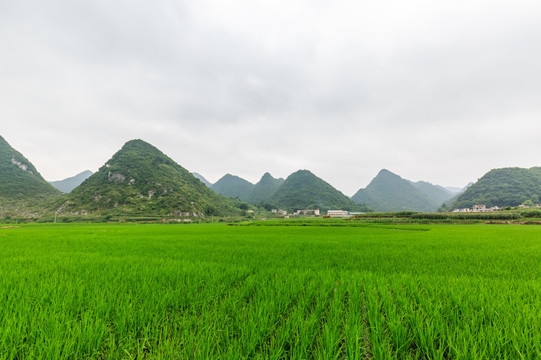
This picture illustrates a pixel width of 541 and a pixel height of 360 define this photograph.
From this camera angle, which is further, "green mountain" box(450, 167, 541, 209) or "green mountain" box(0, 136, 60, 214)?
"green mountain" box(450, 167, 541, 209)

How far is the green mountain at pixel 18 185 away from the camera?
79750 millimetres

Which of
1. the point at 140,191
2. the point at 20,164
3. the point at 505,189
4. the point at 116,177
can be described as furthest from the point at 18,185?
the point at 505,189

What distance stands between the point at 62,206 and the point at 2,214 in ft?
45.9

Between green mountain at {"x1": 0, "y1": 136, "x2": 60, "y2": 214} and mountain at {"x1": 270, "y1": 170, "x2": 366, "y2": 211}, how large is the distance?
402 feet

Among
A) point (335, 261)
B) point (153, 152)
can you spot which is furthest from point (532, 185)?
point (153, 152)

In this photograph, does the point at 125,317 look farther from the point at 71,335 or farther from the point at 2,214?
the point at 2,214

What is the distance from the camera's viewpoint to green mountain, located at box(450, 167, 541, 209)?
10031cm

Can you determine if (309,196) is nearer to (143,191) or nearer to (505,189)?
(505,189)

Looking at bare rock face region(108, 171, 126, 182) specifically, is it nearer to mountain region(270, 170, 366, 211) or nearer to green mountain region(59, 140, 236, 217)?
green mountain region(59, 140, 236, 217)

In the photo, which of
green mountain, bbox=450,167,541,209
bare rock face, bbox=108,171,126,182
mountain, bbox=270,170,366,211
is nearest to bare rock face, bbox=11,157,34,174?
bare rock face, bbox=108,171,126,182

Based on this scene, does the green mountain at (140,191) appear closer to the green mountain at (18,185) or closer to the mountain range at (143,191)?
the mountain range at (143,191)

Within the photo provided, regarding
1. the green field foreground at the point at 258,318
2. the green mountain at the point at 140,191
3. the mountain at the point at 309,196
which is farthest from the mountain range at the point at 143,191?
the green field foreground at the point at 258,318

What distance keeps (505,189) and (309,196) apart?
105 meters

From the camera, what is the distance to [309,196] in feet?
502
